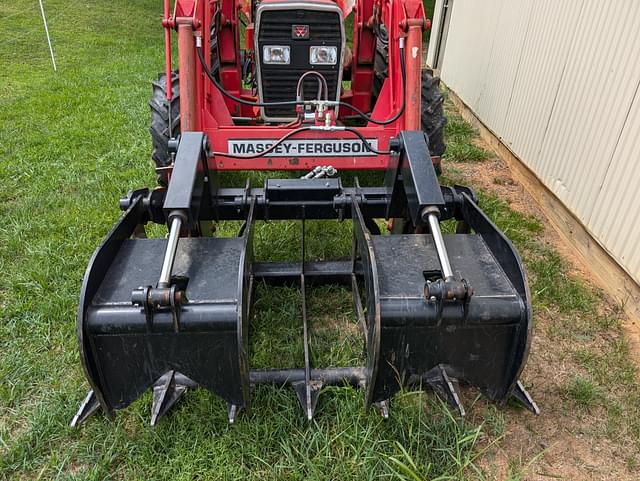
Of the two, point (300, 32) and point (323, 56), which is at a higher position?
point (300, 32)

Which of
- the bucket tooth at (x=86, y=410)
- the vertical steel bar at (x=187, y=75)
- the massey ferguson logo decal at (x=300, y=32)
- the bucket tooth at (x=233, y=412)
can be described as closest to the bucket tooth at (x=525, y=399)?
the bucket tooth at (x=233, y=412)

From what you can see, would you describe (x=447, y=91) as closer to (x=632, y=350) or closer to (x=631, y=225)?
(x=631, y=225)

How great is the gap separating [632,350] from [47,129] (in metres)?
6.02

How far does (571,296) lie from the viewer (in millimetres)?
3422

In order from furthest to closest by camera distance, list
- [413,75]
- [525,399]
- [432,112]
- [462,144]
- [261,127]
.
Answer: [462,144], [432,112], [261,127], [413,75], [525,399]

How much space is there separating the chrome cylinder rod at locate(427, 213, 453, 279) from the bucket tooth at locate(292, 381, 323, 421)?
0.86 m

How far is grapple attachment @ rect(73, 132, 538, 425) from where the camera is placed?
2.01m

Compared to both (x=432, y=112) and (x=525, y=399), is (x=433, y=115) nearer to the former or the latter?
(x=432, y=112)

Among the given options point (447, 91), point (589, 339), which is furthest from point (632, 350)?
point (447, 91)

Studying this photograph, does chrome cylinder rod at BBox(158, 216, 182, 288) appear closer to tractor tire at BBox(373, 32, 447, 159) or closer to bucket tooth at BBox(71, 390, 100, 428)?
bucket tooth at BBox(71, 390, 100, 428)

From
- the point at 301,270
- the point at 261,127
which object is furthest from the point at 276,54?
the point at 301,270

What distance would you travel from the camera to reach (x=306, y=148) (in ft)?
10.8

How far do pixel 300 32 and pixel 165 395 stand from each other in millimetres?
2646

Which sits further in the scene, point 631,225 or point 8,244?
point 8,244
